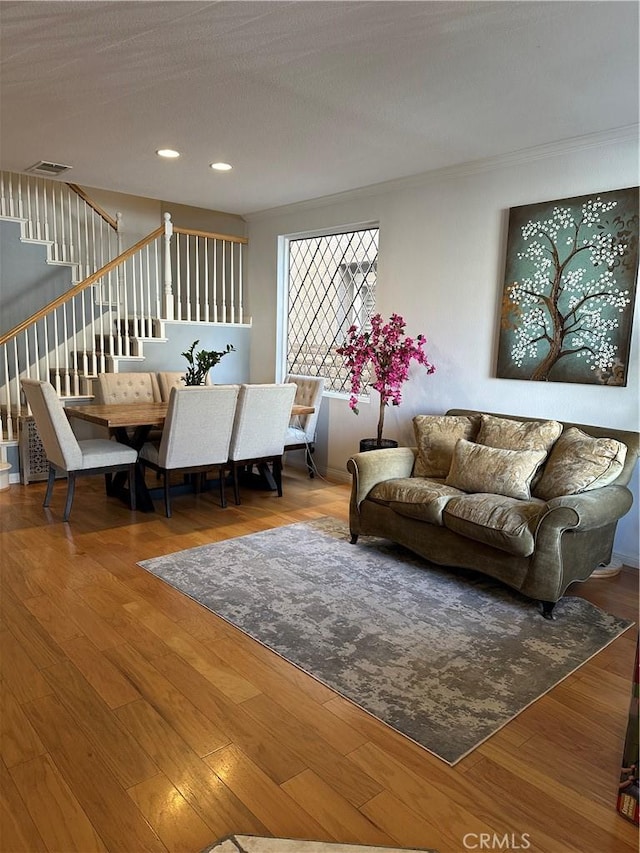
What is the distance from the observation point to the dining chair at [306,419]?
5230 mm

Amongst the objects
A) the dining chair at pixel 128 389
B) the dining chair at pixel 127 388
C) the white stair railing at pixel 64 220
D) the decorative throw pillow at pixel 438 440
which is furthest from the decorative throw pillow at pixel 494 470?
the white stair railing at pixel 64 220

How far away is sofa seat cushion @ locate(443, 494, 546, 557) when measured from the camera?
284cm

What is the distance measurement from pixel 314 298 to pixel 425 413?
1.92 meters

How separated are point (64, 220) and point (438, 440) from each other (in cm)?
477

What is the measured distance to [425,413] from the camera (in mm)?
4711

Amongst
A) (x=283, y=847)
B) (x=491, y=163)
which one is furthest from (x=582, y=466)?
(x=283, y=847)

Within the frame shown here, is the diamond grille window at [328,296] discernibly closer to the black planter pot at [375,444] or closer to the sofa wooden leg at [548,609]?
the black planter pot at [375,444]

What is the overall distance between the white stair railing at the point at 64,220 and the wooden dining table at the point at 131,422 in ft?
7.30

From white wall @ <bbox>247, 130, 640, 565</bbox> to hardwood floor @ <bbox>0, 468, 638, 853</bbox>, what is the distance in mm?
1527

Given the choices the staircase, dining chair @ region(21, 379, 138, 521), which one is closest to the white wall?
the staircase

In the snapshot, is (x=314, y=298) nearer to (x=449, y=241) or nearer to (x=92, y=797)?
(x=449, y=241)

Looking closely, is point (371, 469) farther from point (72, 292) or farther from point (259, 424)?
point (72, 292)

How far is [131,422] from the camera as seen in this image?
404 cm

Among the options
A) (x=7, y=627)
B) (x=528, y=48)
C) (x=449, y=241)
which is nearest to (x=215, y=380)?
(x=449, y=241)
